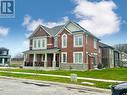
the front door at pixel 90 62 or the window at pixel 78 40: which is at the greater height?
the window at pixel 78 40

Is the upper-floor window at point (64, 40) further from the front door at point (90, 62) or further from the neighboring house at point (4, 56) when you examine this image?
A: the neighboring house at point (4, 56)

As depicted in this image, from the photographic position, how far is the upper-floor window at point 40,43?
156ft

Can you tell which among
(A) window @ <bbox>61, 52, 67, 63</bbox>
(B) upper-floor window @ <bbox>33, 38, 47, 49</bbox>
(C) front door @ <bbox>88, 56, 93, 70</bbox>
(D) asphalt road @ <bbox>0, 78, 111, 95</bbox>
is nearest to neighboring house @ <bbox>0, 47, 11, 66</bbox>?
(B) upper-floor window @ <bbox>33, 38, 47, 49</bbox>

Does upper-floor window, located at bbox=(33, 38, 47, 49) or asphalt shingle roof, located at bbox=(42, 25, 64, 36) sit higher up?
asphalt shingle roof, located at bbox=(42, 25, 64, 36)

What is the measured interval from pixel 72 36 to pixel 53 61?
19.0 ft

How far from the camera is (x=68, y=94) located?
48.9ft

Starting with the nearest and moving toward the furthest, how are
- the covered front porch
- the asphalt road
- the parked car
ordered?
the parked car < the asphalt road < the covered front porch

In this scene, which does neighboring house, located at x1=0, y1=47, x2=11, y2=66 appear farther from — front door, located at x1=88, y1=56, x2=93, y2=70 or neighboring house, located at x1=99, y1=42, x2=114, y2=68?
front door, located at x1=88, y1=56, x2=93, y2=70

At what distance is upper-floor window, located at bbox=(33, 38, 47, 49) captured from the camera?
47672 millimetres

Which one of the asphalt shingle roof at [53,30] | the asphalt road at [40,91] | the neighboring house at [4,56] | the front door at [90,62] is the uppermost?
the asphalt shingle roof at [53,30]

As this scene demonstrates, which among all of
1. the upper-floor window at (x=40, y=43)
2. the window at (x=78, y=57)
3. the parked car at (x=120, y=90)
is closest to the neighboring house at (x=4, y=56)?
the upper-floor window at (x=40, y=43)

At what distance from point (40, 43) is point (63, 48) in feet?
18.5

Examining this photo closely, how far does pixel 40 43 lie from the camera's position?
4831cm

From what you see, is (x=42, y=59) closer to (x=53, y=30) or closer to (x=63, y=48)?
(x=63, y=48)
